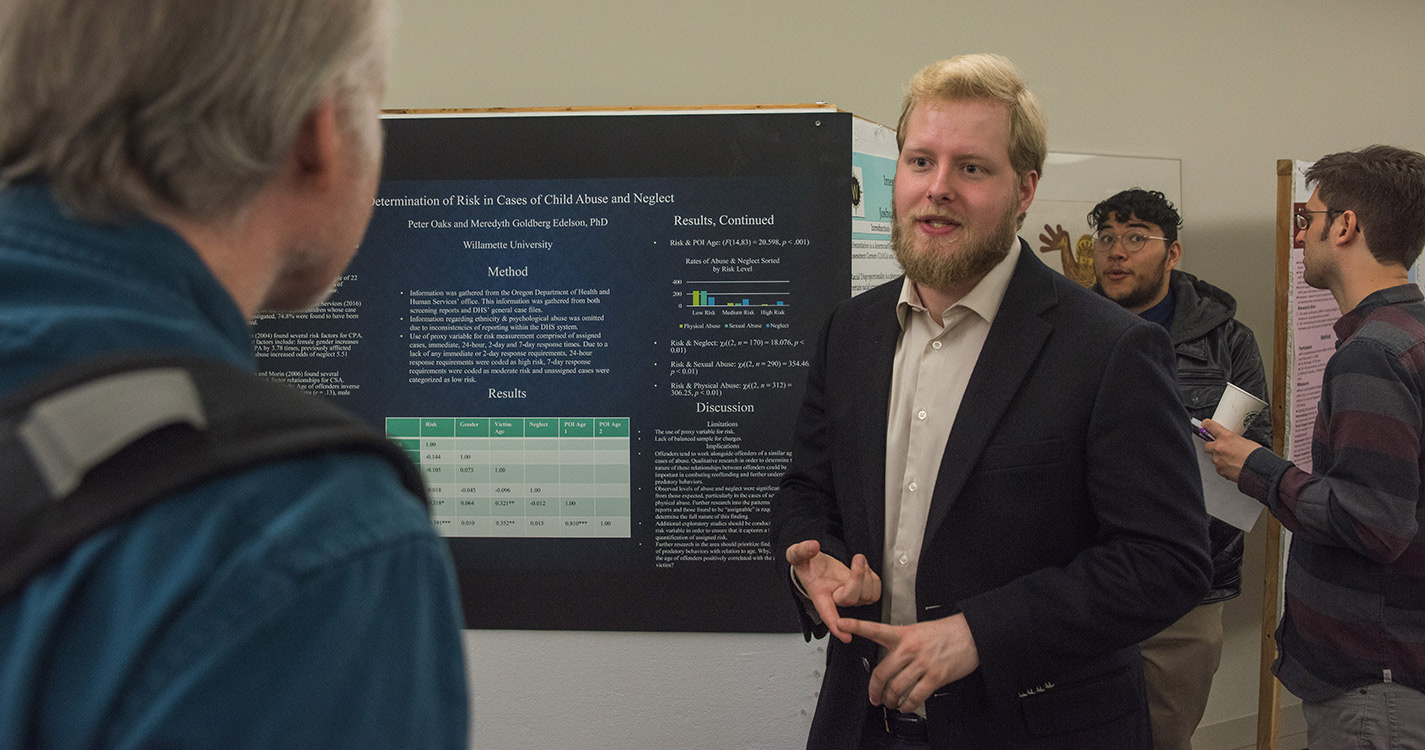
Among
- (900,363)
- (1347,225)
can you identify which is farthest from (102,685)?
(1347,225)

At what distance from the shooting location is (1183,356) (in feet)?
10.2

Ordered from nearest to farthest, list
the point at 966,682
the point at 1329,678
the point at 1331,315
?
the point at 966,682
the point at 1329,678
the point at 1331,315

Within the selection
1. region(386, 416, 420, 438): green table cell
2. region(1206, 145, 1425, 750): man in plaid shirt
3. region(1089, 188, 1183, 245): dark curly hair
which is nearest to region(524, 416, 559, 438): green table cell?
region(386, 416, 420, 438): green table cell

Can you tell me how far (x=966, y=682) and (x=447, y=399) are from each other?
1642 millimetres

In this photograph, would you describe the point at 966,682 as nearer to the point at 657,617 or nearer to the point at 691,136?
the point at 657,617

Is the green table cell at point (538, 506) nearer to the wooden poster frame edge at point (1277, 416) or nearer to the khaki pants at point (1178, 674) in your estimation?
the khaki pants at point (1178, 674)

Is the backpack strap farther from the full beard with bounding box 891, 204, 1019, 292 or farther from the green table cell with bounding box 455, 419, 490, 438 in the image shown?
the green table cell with bounding box 455, 419, 490, 438

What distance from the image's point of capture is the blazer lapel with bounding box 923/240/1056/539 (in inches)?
58.1

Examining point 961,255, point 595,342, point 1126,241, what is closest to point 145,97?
point 961,255

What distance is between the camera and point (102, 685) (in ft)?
1.43

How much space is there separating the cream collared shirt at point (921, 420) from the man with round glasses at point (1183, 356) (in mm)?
1656

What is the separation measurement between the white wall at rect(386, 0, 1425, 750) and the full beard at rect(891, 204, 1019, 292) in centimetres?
133

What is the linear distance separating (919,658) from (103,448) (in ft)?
3.84

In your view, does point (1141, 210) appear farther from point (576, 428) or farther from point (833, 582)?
point (833, 582)
